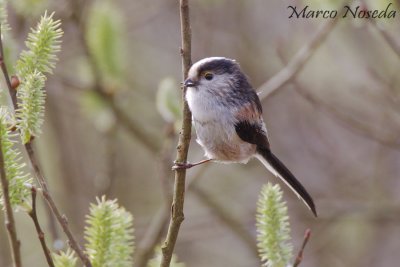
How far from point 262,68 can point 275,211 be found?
345 centimetres

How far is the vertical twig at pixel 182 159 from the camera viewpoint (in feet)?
4.90

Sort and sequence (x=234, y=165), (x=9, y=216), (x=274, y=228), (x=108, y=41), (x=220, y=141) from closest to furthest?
(x=9, y=216), (x=274, y=228), (x=220, y=141), (x=108, y=41), (x=234, y=165)

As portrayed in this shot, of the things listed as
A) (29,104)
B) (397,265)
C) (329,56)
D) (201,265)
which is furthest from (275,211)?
(397,265)

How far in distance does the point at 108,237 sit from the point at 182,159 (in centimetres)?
37

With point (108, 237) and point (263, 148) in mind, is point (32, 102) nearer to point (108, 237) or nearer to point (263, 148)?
point (108, 237)

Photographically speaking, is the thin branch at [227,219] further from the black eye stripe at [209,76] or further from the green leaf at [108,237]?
the green leaf at [108,237]

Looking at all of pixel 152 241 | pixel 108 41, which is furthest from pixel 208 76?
pixel 152 241

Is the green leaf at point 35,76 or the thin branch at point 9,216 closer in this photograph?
the thin branch at point 9,216

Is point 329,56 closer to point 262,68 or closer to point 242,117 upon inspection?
point 262,68

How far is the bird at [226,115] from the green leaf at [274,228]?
0.70 meters

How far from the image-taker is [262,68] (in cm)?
479

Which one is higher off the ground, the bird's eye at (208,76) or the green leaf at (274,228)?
the bird's eye at (208,76)

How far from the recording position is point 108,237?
1.35 meters

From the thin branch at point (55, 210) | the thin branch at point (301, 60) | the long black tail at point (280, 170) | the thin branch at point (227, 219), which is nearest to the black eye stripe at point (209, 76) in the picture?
the long black tail at point (280, 170)
